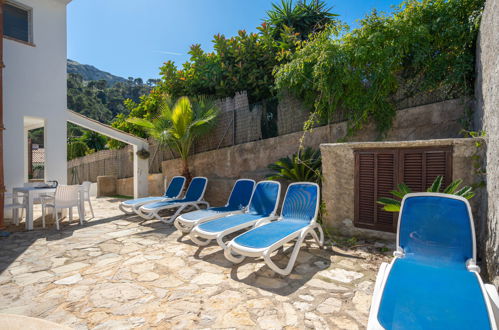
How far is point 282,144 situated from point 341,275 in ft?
16.0

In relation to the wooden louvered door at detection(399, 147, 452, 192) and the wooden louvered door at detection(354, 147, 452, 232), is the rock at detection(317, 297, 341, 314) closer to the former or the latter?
the wooden louvered door at detection(354, 147, 452, 232)

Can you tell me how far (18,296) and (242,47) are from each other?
929 centimetres

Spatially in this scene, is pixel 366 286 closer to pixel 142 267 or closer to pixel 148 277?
pixel 148 277

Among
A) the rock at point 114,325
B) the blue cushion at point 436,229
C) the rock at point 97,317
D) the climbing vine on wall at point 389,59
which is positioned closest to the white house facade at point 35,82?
the rock at point 97,317

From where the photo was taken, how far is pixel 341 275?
12.3 feet

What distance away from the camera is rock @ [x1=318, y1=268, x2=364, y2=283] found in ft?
11.8

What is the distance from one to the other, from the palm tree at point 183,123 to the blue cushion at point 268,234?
5.12 meters

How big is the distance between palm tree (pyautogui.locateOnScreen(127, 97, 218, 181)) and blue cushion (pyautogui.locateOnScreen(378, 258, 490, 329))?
736 centimetres

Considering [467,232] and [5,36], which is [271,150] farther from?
[5,36]

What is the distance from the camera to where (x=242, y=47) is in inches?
390

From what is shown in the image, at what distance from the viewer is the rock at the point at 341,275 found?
11.8 ft

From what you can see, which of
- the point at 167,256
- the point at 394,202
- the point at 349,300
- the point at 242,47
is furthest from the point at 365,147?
the point at 242,47

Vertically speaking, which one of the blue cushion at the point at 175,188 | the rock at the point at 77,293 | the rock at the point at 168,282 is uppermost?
the blue cushion at the point at 175,188

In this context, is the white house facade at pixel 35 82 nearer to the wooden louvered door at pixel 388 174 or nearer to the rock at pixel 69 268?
the rock at pixel 69 268
